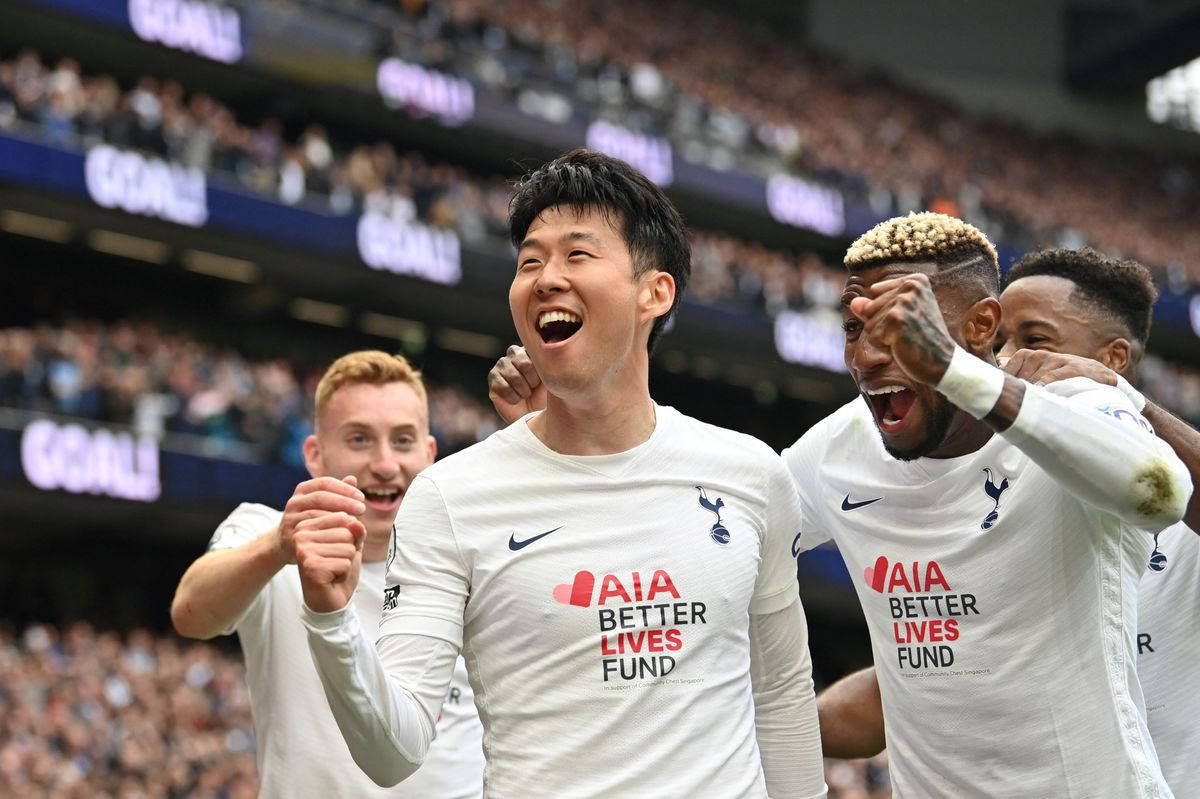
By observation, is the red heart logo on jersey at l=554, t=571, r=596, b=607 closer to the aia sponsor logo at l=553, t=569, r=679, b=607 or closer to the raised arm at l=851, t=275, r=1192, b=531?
the aia sponsor logo at l=553, t=569, r=679, b=607

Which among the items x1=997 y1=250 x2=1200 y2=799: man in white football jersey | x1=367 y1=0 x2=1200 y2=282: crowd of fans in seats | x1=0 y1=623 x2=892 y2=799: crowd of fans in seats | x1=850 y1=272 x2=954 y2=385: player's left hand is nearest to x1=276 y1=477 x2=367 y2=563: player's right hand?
x1=850 y1=272 x2=954 y2=385: player's left hand

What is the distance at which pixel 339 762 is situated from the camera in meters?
4.25

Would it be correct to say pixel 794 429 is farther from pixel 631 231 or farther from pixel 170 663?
pixel 631 231

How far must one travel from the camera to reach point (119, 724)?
12719 mm

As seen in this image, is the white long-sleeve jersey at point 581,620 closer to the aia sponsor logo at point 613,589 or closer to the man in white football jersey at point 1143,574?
the aia sponsor logo at point 613,589

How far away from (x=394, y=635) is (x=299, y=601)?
1.43 m

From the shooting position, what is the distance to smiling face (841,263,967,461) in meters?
3.58

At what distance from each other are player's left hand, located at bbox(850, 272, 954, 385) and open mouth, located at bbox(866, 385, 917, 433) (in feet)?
1.76

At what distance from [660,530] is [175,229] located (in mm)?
18487

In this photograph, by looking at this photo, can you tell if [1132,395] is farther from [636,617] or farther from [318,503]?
[318,503]

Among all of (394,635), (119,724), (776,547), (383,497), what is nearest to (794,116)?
(119,724)

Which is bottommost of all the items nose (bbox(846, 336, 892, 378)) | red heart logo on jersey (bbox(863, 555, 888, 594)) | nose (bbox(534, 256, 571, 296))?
red heart logo on jersey (bbox(863, 555, 888, 594))

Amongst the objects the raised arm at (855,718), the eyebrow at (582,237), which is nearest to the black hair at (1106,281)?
the raised arm at (855,718)

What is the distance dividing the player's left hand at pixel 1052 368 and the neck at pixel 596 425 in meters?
0.94
